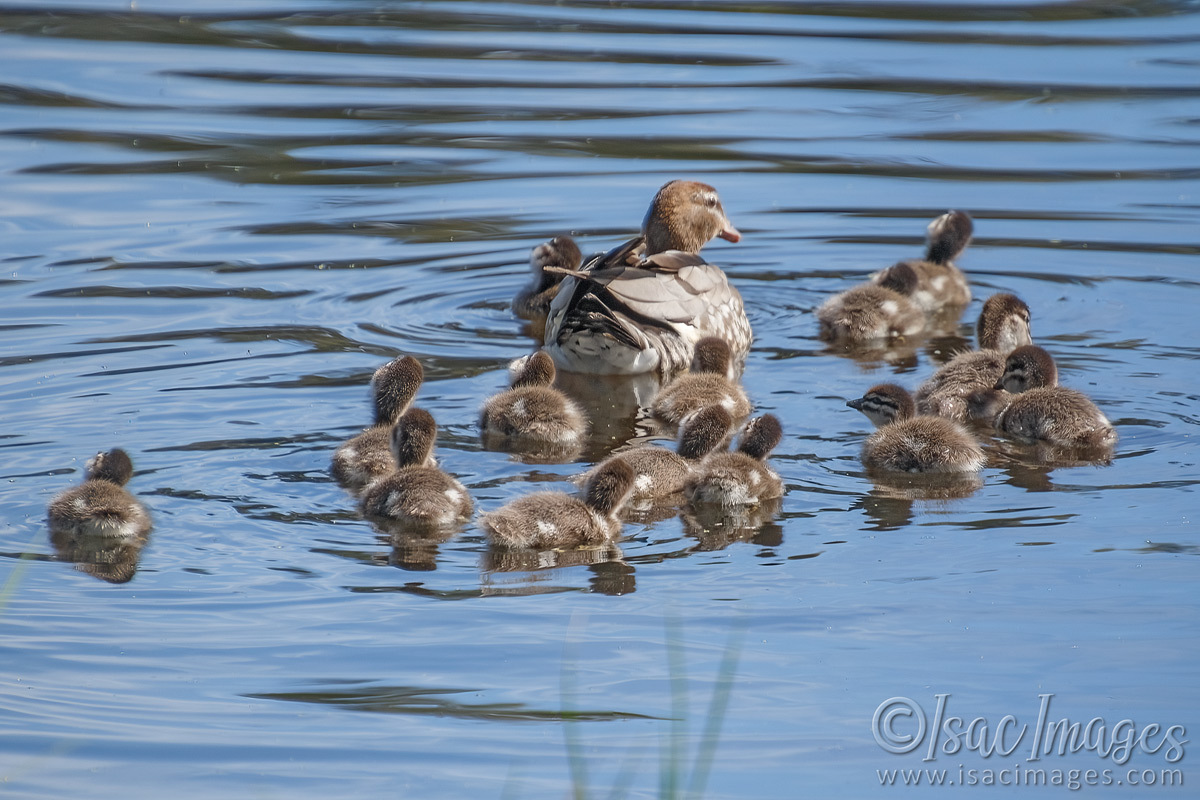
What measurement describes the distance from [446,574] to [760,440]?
1724mm

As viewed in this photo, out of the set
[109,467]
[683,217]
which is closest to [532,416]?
[109,467]

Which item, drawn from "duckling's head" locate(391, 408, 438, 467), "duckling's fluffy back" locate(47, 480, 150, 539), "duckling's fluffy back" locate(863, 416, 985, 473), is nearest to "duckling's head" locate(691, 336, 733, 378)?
"duckling's fluffy back" locate(863, 416, 985, 473)

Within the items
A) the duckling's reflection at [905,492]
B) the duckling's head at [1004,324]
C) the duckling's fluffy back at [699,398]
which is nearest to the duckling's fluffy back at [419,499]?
the duckling's reflection at [905,492]

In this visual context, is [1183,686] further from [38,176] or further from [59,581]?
[38,176]

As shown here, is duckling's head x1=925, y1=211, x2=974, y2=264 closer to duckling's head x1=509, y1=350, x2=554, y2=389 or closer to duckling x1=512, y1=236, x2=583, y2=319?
duckling x1=512, y1=236, x2=583, y2=319

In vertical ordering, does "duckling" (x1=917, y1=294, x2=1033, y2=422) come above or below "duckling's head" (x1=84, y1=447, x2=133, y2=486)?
above

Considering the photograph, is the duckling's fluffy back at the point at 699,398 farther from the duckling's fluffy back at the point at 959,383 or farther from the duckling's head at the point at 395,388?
the duckling's head at the point at 395,388

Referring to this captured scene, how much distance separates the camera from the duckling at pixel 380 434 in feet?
24.4

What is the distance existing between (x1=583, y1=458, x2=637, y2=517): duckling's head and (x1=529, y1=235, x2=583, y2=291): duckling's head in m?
→ 4.26

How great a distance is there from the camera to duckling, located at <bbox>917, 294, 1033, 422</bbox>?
28.3 ft

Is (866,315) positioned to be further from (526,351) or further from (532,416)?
(532,416)

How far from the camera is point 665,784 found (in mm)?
4461

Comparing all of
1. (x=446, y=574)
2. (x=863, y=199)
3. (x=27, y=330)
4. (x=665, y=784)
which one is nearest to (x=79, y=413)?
(x=27, y=330)

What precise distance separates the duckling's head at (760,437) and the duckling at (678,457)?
250 millimetres
